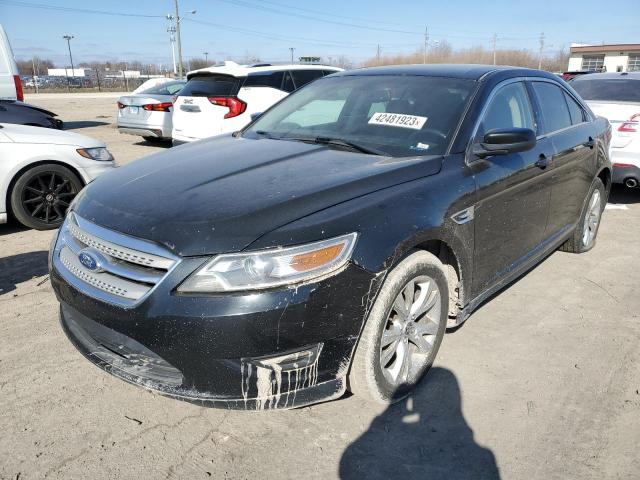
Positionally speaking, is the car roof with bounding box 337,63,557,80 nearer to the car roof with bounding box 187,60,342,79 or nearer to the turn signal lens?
the turn signal lens

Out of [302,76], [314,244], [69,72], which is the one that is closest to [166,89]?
[302,76]

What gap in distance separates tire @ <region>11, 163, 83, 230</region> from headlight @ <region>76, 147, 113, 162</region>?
246 mm

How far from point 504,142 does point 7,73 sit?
10.2 metres

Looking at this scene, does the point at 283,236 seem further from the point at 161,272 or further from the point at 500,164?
the point at 500,164

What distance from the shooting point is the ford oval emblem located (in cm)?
235

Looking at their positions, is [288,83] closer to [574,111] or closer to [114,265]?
[574,111]

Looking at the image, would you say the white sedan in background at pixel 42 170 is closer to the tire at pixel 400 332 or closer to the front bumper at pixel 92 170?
the front bumper at pixel 92 170

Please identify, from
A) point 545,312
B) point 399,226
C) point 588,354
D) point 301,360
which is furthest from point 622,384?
point 301,360

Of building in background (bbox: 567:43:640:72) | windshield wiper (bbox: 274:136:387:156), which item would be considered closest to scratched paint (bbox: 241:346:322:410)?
windshield wiper (bbox: 274:136:387:156)

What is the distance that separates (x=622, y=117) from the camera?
6758 mm

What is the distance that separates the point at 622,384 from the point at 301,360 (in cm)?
193

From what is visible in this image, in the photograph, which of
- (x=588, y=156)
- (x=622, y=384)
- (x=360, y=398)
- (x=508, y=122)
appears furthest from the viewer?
(x=588, y=156)

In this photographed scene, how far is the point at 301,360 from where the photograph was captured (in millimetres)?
2217

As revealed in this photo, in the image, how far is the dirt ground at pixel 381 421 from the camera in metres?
2.31
